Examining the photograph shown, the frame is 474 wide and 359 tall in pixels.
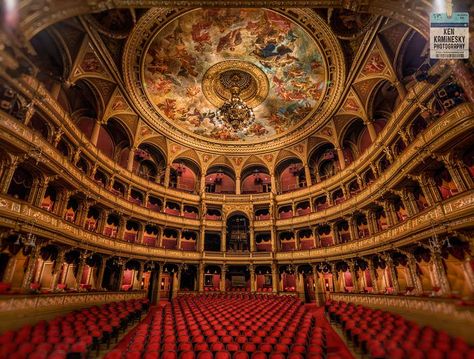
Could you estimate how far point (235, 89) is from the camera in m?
19.2

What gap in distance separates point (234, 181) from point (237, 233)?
18.8ft

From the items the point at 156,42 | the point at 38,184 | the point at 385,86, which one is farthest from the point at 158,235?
the point at 385,86

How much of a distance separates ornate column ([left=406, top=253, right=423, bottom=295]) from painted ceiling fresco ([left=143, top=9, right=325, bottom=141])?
493 inches

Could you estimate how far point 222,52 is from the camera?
1681 cm

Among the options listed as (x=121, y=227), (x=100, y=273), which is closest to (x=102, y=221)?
(x=121, y=227)

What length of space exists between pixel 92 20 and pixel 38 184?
8548mm

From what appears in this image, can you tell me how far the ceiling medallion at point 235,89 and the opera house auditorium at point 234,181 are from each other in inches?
6.7

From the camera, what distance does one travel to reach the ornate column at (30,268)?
33.2 feet

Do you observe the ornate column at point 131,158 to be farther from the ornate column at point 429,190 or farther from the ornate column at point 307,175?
the ornate column at point 429,190

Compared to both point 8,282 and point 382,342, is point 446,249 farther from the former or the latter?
point 8,282

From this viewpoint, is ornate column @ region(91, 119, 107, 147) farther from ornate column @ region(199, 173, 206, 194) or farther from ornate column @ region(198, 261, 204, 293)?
ornate column @ region(198, 261, 204, 293)

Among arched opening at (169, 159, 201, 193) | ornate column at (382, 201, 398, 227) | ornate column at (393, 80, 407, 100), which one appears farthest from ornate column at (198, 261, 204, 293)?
ornate column at (393, 80, 407, 100)

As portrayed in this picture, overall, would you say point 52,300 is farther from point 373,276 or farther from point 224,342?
point 373,276

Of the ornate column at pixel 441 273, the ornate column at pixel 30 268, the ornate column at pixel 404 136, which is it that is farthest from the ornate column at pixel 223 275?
the ornate column at pixel 404 136
